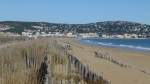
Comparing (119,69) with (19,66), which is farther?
(119,69)

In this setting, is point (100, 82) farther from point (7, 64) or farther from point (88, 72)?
point (7, 64)

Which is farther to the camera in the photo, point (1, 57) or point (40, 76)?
point (1, 57)

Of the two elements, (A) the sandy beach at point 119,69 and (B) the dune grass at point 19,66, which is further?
(A) the sandy beach at point 119,69

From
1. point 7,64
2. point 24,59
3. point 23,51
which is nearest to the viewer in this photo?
point 7,64

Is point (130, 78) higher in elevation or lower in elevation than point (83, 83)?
lower

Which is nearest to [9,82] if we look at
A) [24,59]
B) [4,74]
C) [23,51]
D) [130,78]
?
[4,74]

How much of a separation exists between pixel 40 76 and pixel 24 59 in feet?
4.34

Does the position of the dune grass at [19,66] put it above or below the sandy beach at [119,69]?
above

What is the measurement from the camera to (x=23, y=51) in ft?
32.8

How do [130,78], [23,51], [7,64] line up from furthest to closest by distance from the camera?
[130,78] → [23,51] → [7,64]

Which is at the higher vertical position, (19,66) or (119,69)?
(19,66)

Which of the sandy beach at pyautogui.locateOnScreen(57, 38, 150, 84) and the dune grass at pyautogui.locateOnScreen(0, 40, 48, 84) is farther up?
the dune grass at pyautogui.locateOnScreen(0, 40, 48, 84)

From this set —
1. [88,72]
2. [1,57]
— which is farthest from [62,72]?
[1,57]

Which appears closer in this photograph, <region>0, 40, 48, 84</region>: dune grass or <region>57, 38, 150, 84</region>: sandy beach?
<region>0, 40, 48, 84</region>: dune grass
